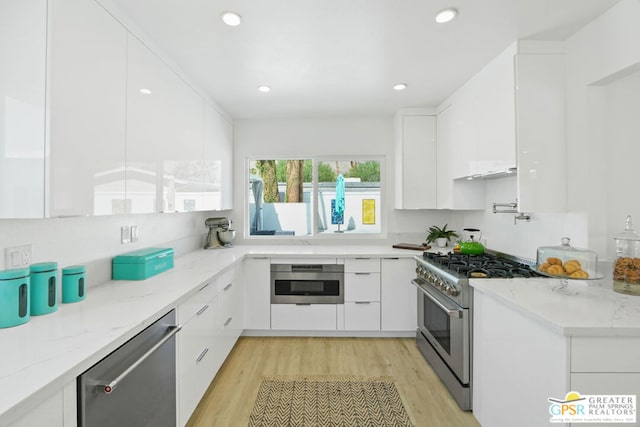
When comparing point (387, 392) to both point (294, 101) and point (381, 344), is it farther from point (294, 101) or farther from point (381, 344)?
point (294, 101)

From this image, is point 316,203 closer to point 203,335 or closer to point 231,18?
point 203,335

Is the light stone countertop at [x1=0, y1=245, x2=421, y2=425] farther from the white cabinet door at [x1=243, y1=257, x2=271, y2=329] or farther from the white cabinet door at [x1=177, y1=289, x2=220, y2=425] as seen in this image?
the white cabinet door at [x1=243, y1=257, x2=271, y2=329]

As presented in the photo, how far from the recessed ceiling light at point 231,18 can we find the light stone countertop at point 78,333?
5.11 ft

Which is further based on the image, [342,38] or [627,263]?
[342,38]

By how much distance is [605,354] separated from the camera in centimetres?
123

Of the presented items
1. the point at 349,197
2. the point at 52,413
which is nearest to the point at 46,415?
the point at 52,413

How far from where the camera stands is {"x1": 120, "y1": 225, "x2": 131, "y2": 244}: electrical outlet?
7.04ft

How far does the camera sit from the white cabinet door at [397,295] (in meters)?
3.15

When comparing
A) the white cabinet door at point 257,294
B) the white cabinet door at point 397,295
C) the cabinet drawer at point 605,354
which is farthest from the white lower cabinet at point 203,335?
the cabinet drawer at point 605,354

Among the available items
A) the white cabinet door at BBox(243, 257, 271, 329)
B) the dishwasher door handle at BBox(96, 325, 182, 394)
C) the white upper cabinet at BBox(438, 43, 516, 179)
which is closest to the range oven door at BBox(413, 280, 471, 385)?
the white upper cabinet at BBox(438, 43, 516, 179)

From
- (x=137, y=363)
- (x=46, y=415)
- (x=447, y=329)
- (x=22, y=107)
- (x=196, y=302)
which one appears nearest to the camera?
(x=46, y=415)

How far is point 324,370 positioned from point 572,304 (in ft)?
6.06

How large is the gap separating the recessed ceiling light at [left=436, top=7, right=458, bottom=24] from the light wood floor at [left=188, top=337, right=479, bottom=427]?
2.45 m

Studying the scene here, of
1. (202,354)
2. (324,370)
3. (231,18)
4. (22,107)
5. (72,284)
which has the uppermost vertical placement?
(231,18)
